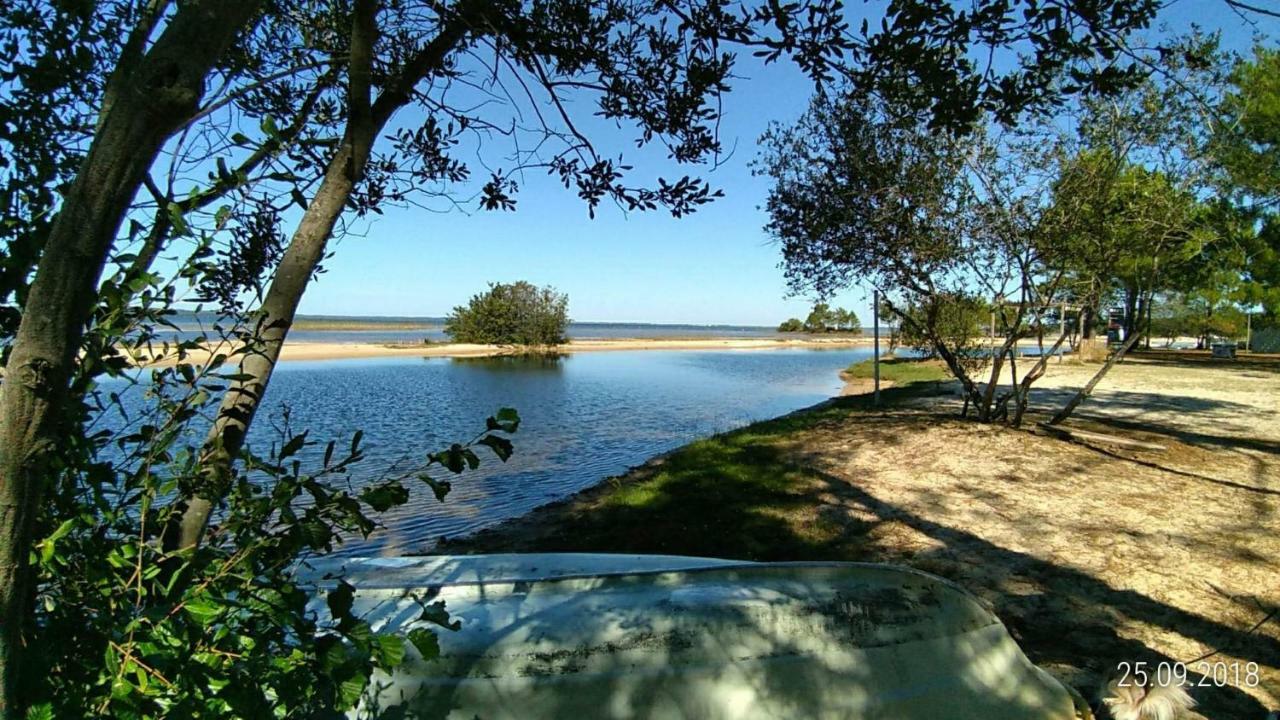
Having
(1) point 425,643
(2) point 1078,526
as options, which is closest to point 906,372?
(2) point 1078,526

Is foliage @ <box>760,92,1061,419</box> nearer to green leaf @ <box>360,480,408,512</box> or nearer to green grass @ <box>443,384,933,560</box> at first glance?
green grass @ <box>443,384,933,560</box>

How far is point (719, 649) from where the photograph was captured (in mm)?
2445

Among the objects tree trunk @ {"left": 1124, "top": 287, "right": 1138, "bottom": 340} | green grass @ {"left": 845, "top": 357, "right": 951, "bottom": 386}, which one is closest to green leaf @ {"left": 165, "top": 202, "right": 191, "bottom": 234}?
tree trunk @ {"left": 1124, "top": 287, "right": 1138, "bottom": 340}

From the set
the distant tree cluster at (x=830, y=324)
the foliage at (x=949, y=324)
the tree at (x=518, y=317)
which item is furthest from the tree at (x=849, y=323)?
the foliage at (x=949, y=324)

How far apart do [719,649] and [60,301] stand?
7.21ft

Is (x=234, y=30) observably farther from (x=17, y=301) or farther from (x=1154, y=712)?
(x=1154, y=712)

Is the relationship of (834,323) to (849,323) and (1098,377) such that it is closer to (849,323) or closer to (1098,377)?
(849,323)

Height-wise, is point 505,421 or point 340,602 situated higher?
point 505,421

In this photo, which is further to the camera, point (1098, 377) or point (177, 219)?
point (1098, 377)

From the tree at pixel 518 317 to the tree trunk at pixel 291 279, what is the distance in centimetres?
6188

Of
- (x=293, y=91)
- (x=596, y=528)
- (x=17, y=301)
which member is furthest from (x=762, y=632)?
(x=596, y=528)

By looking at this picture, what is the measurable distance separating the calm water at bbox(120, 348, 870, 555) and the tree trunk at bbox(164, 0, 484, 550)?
40 centimetres

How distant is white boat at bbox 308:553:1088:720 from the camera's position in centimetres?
230

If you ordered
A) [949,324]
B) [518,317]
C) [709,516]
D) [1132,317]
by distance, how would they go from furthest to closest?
[518,317]
[1132,317]
[949,324]
[709,516]
